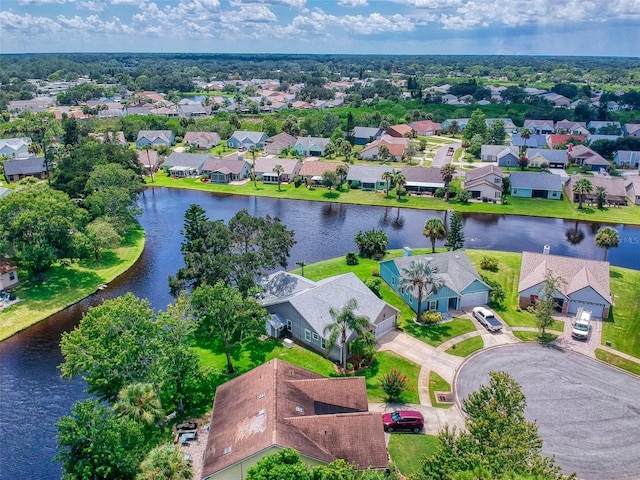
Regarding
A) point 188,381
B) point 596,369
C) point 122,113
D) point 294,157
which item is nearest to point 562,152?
point 294,157

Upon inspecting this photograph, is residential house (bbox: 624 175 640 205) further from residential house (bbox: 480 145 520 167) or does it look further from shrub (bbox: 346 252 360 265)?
shrub (bbox: 346 252 360 265)

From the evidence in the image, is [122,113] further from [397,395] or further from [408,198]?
[397,395]

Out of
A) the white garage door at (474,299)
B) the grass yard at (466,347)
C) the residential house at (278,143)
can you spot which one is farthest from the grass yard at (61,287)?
the residential house at (278,143)

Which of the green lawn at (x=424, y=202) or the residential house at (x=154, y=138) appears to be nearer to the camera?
the green lawn at (x=424, y=202)

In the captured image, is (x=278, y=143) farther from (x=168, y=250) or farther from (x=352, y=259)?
(x=352, y=259)

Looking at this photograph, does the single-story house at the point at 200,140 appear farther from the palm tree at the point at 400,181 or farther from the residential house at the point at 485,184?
the residential house at the point at 485,184
